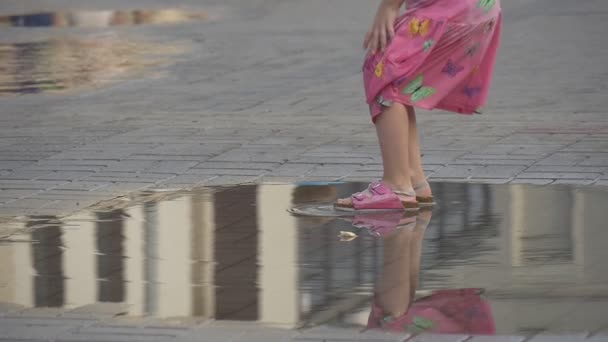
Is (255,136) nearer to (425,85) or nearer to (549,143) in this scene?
(549,143)

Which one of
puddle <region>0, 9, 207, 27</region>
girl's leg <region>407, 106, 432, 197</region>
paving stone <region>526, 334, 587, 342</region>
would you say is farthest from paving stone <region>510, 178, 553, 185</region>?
puddle <region>0, 9, 207, 27</region>

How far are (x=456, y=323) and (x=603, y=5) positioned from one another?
14.8 meters

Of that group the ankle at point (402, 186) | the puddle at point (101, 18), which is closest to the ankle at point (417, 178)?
the ankle at point (402, 186)

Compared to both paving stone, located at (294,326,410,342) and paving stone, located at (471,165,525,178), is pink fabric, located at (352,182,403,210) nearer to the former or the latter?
paving stone, located at (471,165,525,178)

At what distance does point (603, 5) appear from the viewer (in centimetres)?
1916

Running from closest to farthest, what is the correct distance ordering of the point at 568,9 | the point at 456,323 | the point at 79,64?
the point at 456,323 → the point at 79,64 → the point at 568,9

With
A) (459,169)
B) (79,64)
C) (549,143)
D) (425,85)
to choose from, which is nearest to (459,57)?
(425,85)

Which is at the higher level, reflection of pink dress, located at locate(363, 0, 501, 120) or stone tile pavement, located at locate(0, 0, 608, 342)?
reflection of pink dress, located at locate(363, 0, 501, 120)

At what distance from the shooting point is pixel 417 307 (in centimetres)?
510

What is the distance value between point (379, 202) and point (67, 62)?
8198 millimetres

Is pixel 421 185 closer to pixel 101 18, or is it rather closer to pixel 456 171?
pixel 456 171

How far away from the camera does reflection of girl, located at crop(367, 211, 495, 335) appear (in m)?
4.83

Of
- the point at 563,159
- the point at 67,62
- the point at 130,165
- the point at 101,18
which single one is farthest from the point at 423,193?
the point at 101,18

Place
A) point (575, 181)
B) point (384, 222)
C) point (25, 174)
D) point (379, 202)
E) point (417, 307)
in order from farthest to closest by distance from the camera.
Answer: point (25, 174)
point (575, 181)
point (379, 202)
point (384, 222)
point (417, 307)
